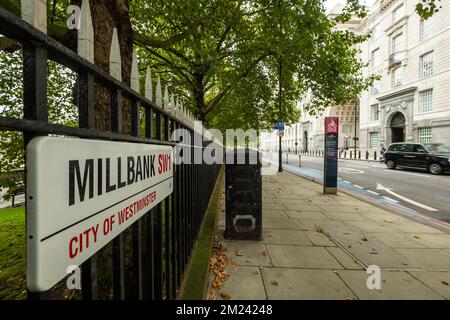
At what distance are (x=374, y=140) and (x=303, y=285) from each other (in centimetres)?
4086

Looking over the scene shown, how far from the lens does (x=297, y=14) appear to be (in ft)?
21.3

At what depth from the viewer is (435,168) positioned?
14.9 m

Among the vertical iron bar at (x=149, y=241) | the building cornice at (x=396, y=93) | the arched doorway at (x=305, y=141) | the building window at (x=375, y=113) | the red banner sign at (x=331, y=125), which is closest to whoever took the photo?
the vertical iron bar at (x=149, y=241)

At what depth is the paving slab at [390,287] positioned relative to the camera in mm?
2730

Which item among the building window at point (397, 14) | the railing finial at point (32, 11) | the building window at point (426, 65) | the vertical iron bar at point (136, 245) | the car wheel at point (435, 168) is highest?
the building window at point (397, 14)

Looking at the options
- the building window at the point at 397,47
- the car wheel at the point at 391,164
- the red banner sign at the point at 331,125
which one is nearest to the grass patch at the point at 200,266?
the red banner sign at the point at 331,125

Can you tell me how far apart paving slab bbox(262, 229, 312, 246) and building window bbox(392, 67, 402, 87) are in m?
36.1

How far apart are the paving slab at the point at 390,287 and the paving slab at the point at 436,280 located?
8 cm

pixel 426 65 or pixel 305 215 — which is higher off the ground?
pixel 426 65

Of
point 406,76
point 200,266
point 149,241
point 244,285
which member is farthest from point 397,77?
point 149,241

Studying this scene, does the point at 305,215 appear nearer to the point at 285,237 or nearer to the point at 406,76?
the point at 285,237

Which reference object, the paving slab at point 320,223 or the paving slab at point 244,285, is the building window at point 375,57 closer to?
the paving slab at point 320,223

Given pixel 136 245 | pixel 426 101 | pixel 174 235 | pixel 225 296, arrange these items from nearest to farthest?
1. pixel 136 245
2. pixel 174 235
3. pixel 225 296
4. pixel 426 101

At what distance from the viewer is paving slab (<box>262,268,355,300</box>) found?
2697 millimetres
